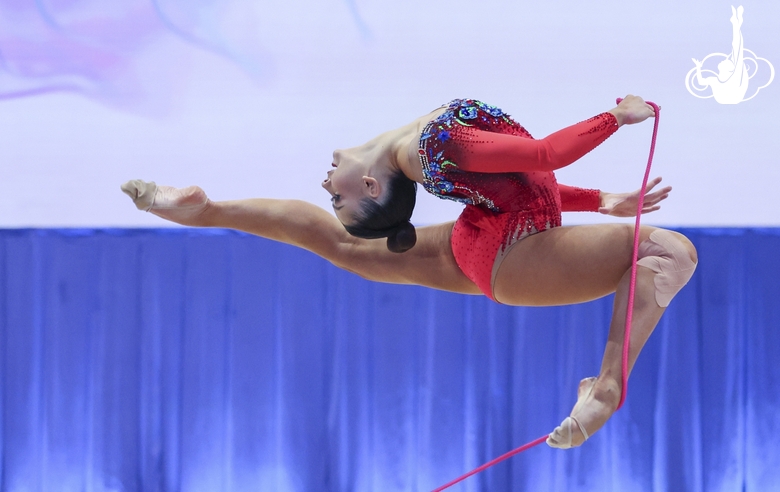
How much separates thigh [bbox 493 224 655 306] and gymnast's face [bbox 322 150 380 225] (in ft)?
1.08

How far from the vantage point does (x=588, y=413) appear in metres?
1.36

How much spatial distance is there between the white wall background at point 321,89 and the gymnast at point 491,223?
82 cm

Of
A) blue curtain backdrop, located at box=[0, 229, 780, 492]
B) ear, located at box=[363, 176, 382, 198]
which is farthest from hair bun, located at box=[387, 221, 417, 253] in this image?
blue curtain backdrop, located at box=[0, 229, 780, 492]

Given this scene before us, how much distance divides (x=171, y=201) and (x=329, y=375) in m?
1.22

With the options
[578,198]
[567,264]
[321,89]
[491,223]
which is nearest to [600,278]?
[567,264]

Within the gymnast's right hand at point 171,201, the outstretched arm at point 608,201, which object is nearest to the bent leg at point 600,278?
the outstretched arm at point 608,201

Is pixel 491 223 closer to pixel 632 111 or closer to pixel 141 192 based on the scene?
pixel 632 111

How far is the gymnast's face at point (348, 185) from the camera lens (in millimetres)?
1680

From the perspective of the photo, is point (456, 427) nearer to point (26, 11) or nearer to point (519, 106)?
point (519, 106)

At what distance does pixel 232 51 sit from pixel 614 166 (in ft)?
4.28

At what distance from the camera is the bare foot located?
134 centimetres

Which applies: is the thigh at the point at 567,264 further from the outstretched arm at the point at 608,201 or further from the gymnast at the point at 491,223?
the outstretched arm at the point at 608,201

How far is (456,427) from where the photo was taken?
2785mm

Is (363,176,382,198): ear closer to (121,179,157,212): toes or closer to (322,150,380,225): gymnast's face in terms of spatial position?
(322,150,380,225): gymnast's face
